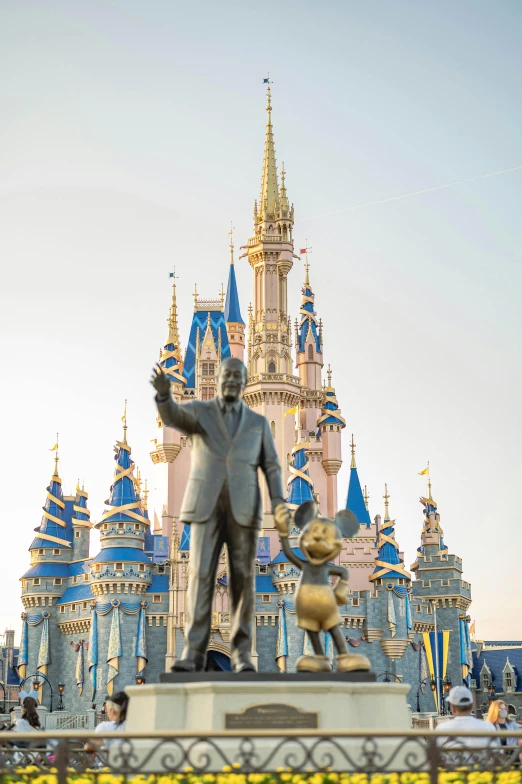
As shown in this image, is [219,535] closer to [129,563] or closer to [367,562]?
[129,563]

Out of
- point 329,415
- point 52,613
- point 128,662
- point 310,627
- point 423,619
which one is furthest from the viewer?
point 329,415

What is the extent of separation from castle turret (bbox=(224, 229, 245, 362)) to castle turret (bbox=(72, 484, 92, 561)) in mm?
14731

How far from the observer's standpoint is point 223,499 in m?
9.66

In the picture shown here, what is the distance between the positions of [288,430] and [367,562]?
8.30m

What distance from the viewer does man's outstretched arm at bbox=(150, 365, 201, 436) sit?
30.9ft

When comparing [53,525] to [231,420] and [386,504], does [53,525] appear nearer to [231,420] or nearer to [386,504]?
[386,504]

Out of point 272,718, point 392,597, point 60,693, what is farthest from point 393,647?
point 272,718

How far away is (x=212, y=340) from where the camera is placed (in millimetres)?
65812

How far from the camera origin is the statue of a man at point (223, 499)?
31.3 feet

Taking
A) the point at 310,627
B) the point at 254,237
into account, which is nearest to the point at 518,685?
the point at 254,237

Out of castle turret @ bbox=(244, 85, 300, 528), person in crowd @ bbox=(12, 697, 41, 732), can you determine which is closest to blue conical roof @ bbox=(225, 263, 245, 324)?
castle turret @ bbox=(244, 85, 300, 528)

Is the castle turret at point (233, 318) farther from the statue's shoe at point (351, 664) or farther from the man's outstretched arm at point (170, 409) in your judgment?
the statue's shoe at point (351, 664)

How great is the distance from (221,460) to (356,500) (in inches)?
2129

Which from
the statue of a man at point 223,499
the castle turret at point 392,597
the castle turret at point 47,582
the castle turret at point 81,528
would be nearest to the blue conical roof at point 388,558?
the castle turret at point 392,597
